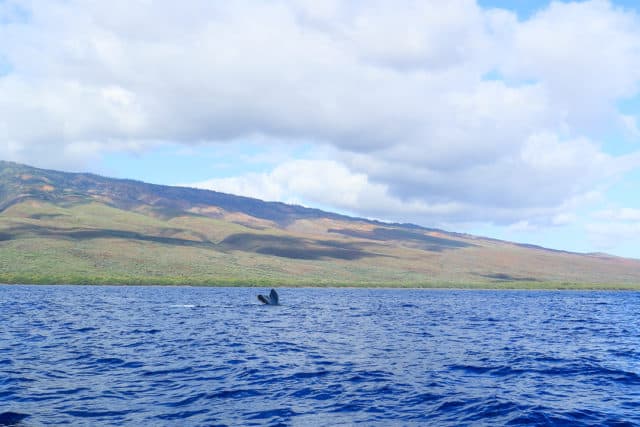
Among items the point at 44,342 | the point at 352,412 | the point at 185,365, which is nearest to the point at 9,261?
the point at 44,342

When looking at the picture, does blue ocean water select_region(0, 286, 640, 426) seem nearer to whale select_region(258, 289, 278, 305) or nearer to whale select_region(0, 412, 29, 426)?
whale select_region(0, 412, 29, 426)

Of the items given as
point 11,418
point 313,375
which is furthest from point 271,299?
point 11,418

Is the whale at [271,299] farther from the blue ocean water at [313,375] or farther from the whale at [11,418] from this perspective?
the whale at [11,418]

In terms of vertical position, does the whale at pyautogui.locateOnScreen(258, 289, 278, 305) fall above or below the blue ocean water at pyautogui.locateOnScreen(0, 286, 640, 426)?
below

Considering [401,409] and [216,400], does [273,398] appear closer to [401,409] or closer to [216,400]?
[216,400]

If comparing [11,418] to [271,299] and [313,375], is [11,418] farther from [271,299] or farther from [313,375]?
[271,299]

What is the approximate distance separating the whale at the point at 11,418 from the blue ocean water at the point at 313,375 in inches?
14.4

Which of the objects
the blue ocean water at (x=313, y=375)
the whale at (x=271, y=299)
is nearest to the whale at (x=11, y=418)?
the blue ocean water at (x=313, y=375)

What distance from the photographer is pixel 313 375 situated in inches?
1140

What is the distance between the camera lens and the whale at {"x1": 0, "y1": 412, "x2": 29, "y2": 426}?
19.7 m

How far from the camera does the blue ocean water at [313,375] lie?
21.6m

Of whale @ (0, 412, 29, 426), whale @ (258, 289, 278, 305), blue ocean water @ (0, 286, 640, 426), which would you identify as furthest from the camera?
whale @ (258, 289, 278, 305)

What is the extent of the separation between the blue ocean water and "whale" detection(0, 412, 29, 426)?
366 millimetres

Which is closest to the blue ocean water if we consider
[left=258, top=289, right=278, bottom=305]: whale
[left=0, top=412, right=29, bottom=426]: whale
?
[left=0, top=412, right=29, bottom=426]: whale
